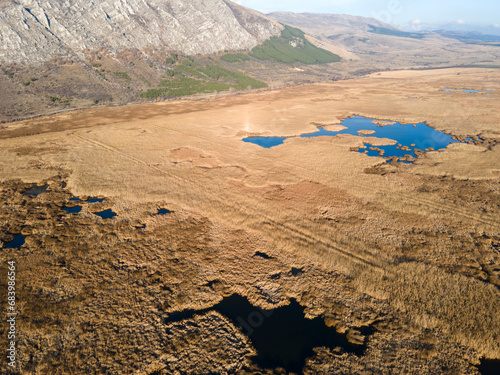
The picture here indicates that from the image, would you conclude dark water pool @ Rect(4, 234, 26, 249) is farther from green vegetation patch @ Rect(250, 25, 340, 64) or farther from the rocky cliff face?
green vegetation patch @ Rect(250, 25, 340, 64)

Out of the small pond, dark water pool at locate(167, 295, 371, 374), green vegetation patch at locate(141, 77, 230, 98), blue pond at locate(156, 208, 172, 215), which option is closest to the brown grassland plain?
dark water pool at locate(167, 295, 371, 374)

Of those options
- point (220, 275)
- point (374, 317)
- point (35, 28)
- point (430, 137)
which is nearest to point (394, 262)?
point (374, 317)

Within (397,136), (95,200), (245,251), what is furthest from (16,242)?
(397,136)

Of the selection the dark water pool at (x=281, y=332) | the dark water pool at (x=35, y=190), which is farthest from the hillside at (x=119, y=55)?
the dark water pool at (x=281, y=332)

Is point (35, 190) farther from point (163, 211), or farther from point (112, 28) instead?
point (112, 28)

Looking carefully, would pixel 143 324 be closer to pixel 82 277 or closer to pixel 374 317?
pixel 82 277
